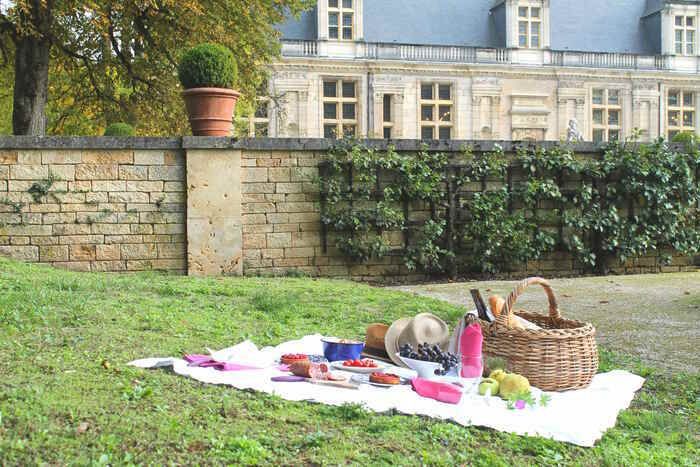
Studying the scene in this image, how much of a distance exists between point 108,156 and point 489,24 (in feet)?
78.7

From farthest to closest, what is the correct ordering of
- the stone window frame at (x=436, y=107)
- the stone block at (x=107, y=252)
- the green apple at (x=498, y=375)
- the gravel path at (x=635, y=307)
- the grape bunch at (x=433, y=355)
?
the stone window frame at (x=436, y=107) < the stone block at (x=107, y=252) < the gravel path at (x=635, y=307) < the grape bunch at (x=433, y=355) < the green apple at (x=498, y=375)

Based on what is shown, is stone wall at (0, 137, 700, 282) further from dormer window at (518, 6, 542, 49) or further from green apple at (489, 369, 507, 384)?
Result: dormer window at (518, 6, 542, 49)

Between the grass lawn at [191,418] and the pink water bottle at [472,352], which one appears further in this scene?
the pink water bottle at [472,352]

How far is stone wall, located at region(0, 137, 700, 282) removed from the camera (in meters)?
9.38

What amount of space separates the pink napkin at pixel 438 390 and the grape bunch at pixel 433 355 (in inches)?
12.5

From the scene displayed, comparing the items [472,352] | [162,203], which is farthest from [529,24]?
[472,352]

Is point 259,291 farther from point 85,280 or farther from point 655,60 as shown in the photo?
point 655,60

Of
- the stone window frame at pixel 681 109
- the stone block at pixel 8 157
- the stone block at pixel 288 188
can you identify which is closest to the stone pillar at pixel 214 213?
the stone block at pixel 288 188

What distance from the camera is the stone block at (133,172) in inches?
376

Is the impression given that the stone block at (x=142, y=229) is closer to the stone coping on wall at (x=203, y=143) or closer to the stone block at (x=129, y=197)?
the stone block at (x=129, y=197)

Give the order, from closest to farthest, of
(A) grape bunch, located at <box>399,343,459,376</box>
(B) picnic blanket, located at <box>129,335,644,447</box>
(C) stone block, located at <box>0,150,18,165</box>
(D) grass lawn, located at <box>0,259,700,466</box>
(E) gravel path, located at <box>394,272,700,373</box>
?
(D) grass lawn, located at <box>0,259,700,466</box> → (B) picnic blanket, located at <box>129,335,644,447</box> → (A) grape bunch, located at <box>399,343,459,376</box> → (E) gravel path, located at <box>394,272,700,373</box> → (C) stone block, located at <box>0,150,18,165</box>

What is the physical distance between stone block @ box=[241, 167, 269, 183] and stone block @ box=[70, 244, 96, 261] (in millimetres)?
2076

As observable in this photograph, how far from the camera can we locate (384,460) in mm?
2848

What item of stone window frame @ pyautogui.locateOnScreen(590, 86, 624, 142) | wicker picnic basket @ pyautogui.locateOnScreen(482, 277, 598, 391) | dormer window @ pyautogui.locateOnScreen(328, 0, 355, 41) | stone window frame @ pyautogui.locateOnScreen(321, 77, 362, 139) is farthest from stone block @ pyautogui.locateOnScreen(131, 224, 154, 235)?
stone window frame @ pyautogui.locateOnScreen(590, 86, 624, 142)
